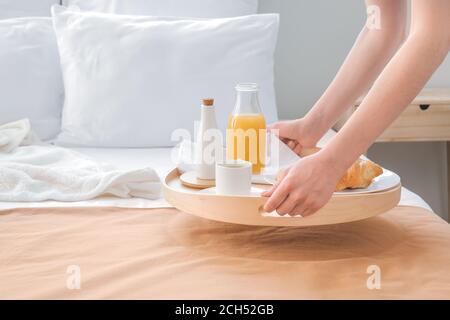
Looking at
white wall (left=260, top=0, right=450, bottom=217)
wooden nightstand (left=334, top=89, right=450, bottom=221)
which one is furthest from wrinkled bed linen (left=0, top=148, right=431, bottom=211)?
white wall (left=260, top=0, right=450, bottom=217)

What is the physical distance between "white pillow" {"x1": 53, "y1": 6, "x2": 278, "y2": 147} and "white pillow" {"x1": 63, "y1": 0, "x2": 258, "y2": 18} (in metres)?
0.19

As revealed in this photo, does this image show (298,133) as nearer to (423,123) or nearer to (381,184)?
(381,184)

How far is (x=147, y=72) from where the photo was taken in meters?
2.26

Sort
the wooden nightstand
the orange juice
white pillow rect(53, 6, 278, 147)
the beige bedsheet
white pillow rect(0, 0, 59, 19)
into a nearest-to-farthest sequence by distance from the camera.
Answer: the beige bedsheet
the orange juice
white pillow rect(53, 6, 278, 147)
the wooden nightstand
white pillow rect(0, 0, 59, 19)

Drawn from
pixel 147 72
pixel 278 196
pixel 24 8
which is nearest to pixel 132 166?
pixel 147 72

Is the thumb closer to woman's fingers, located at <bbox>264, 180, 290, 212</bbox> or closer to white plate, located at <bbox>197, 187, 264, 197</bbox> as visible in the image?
white plate, located at <bbox>197, 187, 264, 197</bbox>

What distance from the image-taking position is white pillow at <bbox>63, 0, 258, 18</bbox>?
2555 mm

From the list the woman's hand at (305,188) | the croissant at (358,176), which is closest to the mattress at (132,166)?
the croissant at (358,176)

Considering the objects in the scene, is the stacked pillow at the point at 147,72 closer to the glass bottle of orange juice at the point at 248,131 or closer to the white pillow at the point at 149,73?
the white pillow at the point at 149,73

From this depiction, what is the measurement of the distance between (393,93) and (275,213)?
31cm

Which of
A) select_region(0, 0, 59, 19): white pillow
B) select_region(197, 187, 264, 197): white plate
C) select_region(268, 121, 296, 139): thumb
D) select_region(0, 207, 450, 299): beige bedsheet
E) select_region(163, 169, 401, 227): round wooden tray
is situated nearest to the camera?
select_region(0, 207, 450, 299): beige bedsheet

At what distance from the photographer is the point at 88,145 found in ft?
7.57

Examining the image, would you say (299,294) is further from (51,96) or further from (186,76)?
(51,96)

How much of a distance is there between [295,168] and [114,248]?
0.40 m
